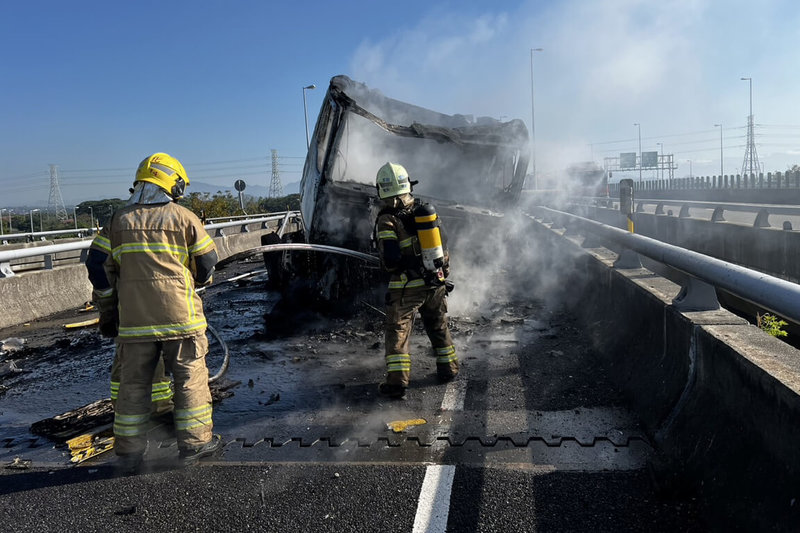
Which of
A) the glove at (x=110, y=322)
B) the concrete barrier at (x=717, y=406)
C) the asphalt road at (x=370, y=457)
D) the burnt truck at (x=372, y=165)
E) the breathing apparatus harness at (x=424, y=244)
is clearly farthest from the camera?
the burnt truck at (x=372, y=165)

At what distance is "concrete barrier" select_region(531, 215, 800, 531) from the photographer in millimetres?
2180

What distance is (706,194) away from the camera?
36.5 meters

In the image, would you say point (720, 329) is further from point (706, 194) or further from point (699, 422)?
point (706, 194)

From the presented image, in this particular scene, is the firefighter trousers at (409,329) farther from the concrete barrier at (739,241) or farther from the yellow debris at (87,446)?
the concrete barrier at (739,241)

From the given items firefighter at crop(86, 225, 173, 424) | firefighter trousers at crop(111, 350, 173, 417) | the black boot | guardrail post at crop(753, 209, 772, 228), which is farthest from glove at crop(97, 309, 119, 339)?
guardrail post at crop(753, 209, 772, 228)

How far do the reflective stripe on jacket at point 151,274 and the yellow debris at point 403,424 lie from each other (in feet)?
4.49

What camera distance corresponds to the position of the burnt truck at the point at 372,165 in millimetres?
7109

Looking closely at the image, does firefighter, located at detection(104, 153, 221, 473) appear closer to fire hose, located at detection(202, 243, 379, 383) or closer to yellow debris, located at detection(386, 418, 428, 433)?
fire hose, located at detection(202, 243, 379, 383)

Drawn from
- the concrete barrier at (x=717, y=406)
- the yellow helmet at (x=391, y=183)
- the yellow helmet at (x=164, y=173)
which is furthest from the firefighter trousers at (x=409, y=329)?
the yellow helmet at (x=164, y=173)

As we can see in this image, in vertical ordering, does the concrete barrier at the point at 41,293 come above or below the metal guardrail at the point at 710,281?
below

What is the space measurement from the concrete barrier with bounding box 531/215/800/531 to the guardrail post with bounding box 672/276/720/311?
80 millimetres

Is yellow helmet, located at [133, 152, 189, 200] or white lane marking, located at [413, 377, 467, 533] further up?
yellow helmet, located at [133, 152, 189, 200]

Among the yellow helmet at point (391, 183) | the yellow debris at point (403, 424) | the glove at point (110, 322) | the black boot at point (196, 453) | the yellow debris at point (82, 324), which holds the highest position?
the yellow helmet at point (391, 183)

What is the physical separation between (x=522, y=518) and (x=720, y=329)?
1.40m
